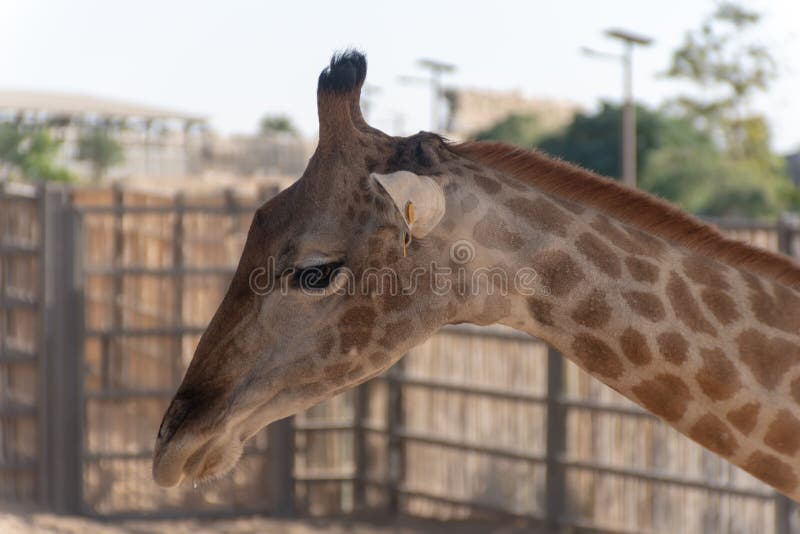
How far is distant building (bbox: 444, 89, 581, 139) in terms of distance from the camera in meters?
49.3

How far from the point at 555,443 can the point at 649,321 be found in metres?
4.81

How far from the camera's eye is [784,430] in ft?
8.43

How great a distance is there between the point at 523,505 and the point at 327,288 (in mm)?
5405

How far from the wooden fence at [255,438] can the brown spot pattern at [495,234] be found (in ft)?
15.3

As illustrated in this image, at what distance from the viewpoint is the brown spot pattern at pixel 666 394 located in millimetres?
2557

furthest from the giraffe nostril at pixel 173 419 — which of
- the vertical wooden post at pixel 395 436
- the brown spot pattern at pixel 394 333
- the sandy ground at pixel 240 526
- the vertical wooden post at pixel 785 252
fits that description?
the vertical wooden post at pixel 395 436

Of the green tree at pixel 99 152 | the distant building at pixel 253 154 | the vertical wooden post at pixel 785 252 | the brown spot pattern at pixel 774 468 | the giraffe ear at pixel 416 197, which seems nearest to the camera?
the giraffe ear at pixel 416 197

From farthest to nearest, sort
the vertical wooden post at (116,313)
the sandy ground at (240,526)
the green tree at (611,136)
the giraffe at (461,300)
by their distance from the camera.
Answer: the green tree at (611,136) → the vertical wooden post at (116,313) → the sandy ground at (240,526) → the giraffe at (461,300)

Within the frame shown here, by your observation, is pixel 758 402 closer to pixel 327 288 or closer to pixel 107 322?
pixel 327 288

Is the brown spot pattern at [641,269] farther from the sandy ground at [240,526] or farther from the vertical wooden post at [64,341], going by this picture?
the vertical wooden post at [64,341]

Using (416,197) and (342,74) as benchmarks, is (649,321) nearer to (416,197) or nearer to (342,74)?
(416,197)

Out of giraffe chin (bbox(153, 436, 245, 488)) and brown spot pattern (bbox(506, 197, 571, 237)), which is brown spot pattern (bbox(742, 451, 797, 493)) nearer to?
brown spot pattern (bbox(506, 197, 571, 237))

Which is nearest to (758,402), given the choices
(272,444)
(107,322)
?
(272,444)

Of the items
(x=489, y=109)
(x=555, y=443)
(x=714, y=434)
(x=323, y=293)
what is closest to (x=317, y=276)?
(x=323, y=293)
